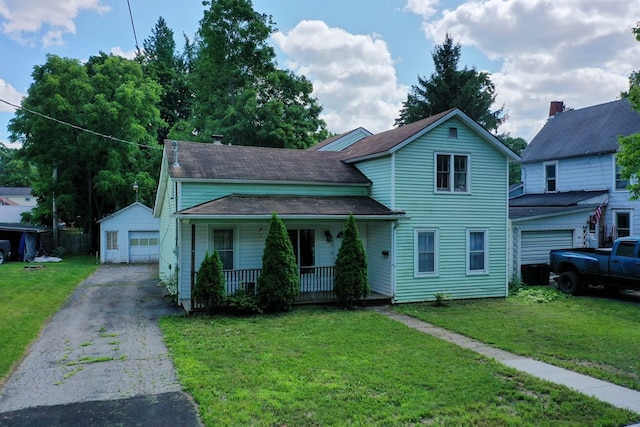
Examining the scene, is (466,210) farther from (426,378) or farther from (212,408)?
(212,408)

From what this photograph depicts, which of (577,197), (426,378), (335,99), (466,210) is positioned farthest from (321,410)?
(335,99)

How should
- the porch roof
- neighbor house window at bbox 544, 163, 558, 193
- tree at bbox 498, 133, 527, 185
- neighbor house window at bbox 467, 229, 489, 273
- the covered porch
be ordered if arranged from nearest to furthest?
the porch roof < the covered porch < neighbor house window at bbox 467, 229, 489, 273 < neighbor house window at bbox 544, 163, 558, 193 < tree at bbox 498, 133, 527, 185

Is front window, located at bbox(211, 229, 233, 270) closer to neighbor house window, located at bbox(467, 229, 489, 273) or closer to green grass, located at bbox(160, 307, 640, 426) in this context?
green grass, located at bbox(160, 307, 640, 426)

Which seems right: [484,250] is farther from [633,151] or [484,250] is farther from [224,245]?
[224,245]

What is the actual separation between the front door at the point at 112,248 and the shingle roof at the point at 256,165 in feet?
43.9

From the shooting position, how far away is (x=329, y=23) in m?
24.5

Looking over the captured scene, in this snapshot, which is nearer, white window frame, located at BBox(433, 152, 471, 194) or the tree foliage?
the tree foliage

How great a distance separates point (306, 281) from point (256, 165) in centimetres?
419

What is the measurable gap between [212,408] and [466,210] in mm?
10851

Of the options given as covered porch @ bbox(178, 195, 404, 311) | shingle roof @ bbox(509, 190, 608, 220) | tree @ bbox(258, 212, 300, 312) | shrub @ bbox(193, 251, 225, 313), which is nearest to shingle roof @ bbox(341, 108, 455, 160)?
covered porch @ bbox(178, 195, 404, 311)

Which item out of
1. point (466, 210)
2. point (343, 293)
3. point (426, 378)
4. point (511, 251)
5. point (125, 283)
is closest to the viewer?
point (426, 378)

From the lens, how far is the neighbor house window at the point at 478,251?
1445 centimetres

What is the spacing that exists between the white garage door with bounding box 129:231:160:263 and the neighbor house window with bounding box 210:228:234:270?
49.6 ft

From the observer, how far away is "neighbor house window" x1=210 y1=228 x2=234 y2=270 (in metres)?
13.1
